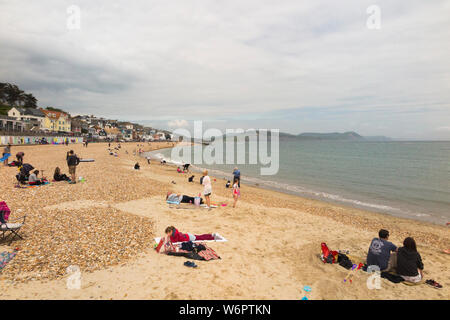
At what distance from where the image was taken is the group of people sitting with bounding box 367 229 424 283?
5.86 metres

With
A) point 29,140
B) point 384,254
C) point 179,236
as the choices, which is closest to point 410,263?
point 384,254

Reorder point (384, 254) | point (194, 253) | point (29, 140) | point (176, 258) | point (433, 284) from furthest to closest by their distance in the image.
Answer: point (29, 140)
point (194, 253)
point (176, 258)
point (384, 254)
point (433, 284)

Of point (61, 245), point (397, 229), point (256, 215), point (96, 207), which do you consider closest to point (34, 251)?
point (61, 245)

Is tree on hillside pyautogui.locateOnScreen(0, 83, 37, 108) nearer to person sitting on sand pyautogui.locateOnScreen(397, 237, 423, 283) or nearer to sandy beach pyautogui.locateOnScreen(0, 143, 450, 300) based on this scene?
sandy beach pyautogui.locateOnScreen(0, 143, 450, 300)

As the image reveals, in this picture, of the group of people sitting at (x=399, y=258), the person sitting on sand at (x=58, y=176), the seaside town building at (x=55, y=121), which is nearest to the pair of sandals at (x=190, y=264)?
the group of people sitting at (x=399, y=258)

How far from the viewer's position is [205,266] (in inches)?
235

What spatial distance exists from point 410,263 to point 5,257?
33.3 ft

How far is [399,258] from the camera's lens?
5992 mm

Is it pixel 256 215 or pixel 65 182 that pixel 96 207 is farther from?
pixel 256 215

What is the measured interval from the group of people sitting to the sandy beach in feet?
1.17

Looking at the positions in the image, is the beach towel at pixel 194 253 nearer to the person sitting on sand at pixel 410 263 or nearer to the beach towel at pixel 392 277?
the beach towel at pixel 392 277

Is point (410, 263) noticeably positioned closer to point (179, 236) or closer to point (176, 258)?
point (176, 258)

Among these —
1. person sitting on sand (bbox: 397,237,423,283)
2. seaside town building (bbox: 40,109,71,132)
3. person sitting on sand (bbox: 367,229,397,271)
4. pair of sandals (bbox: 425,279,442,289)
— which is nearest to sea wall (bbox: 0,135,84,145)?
seaside town building (bbox: 40,109,71,132)
